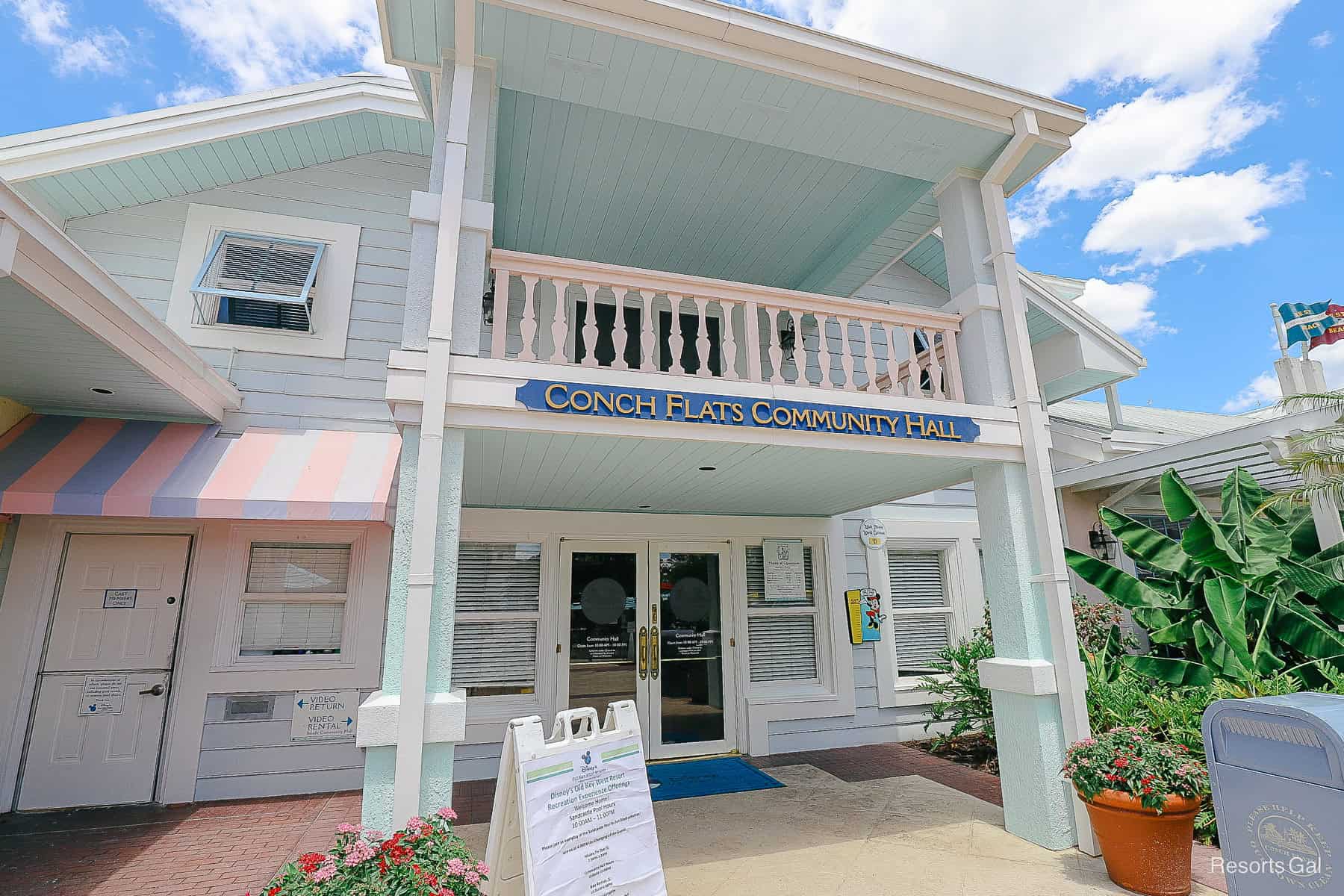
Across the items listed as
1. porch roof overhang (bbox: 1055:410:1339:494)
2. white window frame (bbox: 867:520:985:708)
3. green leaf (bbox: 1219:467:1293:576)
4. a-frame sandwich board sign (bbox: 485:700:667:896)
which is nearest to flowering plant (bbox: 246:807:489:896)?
a-frame sandwich board sign (bbox: 485:700:667:896)

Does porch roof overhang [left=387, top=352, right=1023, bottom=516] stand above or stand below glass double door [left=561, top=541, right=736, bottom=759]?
Answer: above

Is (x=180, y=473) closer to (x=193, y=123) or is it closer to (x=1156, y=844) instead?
(x=193, y=123)

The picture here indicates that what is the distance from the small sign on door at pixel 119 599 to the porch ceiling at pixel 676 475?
9.84ft

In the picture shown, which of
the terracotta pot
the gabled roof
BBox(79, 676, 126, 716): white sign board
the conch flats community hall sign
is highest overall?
the gabled roof

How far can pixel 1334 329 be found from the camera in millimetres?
7062

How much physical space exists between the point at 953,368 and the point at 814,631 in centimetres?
391

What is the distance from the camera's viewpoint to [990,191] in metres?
5.37

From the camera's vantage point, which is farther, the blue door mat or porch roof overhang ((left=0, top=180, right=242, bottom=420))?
the blue door mat

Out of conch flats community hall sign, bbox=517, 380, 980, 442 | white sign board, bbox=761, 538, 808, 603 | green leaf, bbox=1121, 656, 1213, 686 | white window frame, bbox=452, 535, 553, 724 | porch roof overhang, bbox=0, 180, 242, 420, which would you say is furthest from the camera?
white sign board, bbox=761, 538, 808, 603

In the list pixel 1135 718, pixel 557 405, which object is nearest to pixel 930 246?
pixel 1135 718

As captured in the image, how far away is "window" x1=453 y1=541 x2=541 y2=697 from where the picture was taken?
6.78 meters

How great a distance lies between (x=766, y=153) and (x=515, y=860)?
18.5 feet

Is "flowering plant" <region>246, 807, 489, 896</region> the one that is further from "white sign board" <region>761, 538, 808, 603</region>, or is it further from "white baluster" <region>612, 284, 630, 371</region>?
"white sign board" <region>761, 538, 808, 603</region>

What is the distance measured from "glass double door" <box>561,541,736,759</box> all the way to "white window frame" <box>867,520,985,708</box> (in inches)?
75.2
